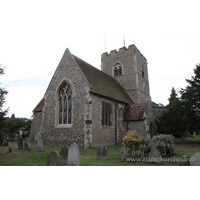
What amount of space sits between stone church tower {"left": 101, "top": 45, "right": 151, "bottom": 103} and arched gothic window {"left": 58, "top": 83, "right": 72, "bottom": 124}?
11.8 metres

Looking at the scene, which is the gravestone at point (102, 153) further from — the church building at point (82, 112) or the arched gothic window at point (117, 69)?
the arched gothic window at point (117, 69)

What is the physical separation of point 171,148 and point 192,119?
24.8 feet

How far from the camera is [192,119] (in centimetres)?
1470

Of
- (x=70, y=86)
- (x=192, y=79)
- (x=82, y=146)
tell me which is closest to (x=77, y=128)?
(x=82, y=146)

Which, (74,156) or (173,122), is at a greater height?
(173,122)

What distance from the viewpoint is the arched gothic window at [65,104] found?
14212 millimetres

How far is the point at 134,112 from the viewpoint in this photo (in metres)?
17.6

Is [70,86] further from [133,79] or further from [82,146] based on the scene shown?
[133,79]

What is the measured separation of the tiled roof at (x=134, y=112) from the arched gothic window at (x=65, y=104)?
21.7 ft

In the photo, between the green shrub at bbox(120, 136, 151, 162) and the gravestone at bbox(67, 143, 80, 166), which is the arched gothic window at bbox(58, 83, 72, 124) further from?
the gravestone at bbox(67, 143, 80, 166)

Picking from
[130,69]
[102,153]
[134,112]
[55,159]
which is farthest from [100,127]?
[130,69]

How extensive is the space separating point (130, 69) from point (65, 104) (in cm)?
1370

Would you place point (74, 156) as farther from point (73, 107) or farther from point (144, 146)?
point (73, 107)

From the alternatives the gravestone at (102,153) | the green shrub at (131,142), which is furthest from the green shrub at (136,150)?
the gravestone at (102,153)
